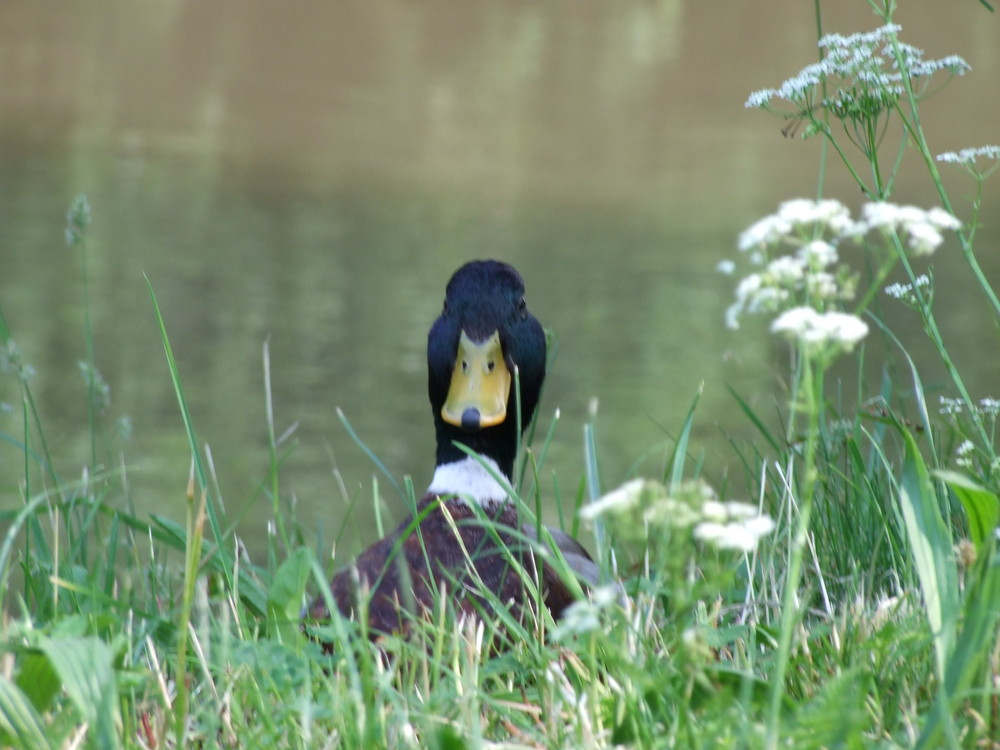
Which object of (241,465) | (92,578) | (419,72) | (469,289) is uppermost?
(419,72)

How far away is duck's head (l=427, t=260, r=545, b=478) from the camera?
8.23ft

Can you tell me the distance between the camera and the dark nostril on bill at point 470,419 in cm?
245

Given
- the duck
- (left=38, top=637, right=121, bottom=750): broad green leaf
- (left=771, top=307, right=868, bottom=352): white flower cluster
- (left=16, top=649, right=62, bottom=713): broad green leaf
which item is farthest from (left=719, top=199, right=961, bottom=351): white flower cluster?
the duck

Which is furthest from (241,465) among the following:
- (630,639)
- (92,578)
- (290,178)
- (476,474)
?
(290,178)

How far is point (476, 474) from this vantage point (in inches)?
105

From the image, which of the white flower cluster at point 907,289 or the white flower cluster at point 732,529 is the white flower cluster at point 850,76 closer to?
the white flower cluster at point 907,289

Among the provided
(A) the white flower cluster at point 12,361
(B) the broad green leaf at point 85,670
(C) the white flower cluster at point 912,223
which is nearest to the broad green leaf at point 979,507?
(C) the white flower cluster at point 912,223

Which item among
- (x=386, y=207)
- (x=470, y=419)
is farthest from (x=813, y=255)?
(x=386, y=207)

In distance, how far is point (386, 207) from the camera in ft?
38.4

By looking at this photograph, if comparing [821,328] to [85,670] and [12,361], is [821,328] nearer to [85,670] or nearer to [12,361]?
[85,670]

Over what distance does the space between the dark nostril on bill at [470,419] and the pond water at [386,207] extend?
0.24 metres

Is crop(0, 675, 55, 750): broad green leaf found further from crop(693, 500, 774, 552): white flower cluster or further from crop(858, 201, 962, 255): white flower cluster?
crop(858, 201, 962, 255): white flower cluster

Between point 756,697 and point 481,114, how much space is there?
47.2ft

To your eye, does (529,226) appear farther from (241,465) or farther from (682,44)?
(682,44)
